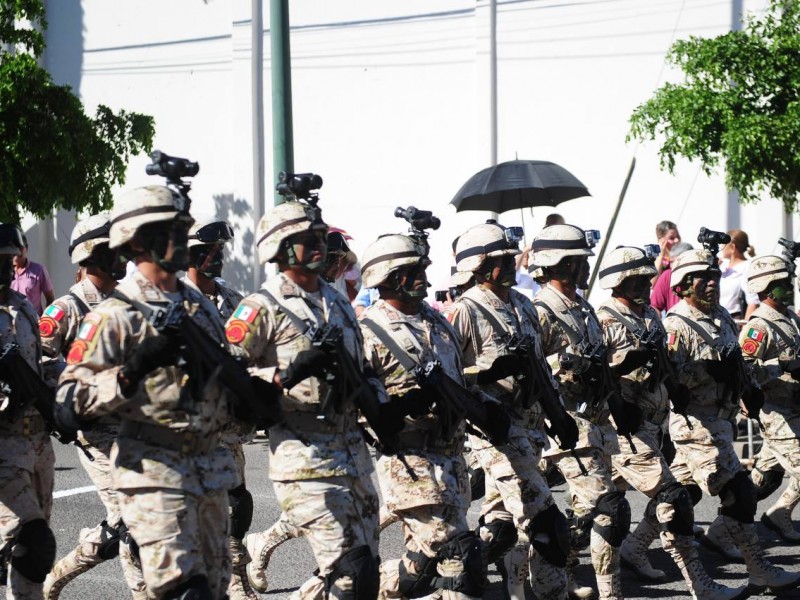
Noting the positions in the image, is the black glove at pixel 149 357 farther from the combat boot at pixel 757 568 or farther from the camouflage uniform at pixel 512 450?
the combat boot at pixel 757 568

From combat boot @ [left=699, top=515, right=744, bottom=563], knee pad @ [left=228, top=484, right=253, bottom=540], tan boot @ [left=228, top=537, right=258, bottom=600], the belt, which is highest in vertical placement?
the belt

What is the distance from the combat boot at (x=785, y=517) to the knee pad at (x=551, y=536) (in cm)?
313

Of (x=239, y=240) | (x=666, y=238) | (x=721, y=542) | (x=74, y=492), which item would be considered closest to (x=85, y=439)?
(x=74, y=492)

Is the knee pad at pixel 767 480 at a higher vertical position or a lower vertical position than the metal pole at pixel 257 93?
lower

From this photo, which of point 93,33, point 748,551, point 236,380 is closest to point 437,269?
point 93,33

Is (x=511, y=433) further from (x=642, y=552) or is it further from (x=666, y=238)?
(x=666, y=238)

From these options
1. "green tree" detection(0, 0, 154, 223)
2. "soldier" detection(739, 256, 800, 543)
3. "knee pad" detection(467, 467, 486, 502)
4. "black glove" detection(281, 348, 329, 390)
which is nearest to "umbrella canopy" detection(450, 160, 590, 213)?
"soldier" detection(739, 256, 800, 543)

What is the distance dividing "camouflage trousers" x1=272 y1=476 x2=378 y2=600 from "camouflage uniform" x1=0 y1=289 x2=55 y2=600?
1.37 m

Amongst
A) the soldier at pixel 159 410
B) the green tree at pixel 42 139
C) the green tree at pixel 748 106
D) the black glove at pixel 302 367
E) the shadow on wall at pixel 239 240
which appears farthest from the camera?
the shadow on wall at pixel 239 240

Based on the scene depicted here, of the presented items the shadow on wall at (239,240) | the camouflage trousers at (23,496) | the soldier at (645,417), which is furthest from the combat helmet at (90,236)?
the shadow on wall at (239,240)

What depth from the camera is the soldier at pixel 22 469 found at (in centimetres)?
638

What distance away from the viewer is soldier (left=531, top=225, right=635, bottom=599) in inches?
307

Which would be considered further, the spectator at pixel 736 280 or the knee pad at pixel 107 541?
the spectator at pixel 736 280

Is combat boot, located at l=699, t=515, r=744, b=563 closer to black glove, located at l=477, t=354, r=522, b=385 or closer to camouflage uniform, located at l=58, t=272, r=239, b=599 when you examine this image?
black glove, located at l=477, t=354, r=522, b=385
